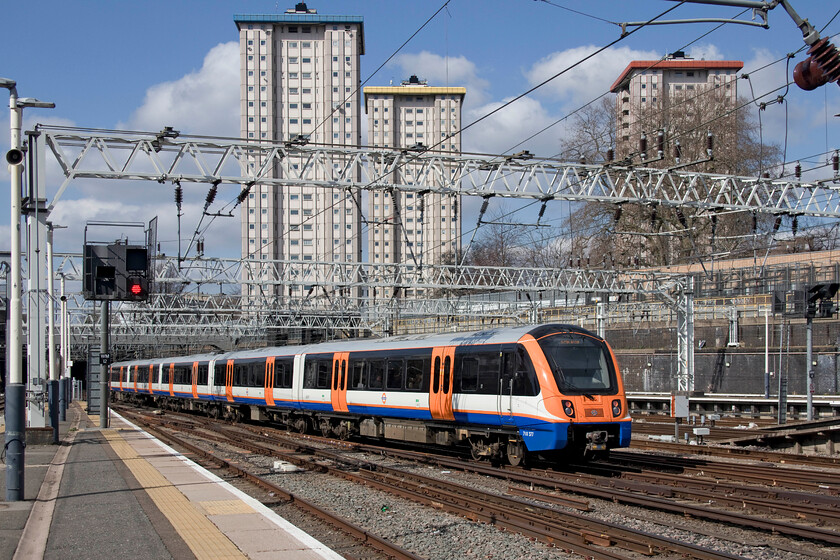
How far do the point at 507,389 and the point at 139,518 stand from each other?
748cm

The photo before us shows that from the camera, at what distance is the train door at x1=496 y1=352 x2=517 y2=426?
1573 cm

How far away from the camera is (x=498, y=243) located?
69875 mm

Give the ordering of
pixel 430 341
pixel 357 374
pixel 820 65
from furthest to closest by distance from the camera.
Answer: pixel 357 374, pixel 430 341, pixel 820 65

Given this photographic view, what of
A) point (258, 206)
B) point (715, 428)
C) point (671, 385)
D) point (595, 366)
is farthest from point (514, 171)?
point (258, 206)

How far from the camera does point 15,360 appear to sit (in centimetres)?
1209

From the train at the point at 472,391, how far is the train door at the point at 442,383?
1.0 inches

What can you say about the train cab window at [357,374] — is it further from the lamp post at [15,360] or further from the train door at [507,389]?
the lamp post at [15,360]

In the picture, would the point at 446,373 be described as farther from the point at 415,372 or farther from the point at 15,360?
the point at 15,360

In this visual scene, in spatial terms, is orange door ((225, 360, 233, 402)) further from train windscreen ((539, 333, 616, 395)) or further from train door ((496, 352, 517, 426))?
train windscreen ((539, 333, 616, 395))

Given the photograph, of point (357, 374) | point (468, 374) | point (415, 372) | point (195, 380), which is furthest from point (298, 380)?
point (195, 380)

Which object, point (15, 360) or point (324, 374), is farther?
point (324, 374)

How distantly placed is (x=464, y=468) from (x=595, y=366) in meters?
3.14

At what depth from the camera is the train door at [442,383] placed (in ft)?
57.9

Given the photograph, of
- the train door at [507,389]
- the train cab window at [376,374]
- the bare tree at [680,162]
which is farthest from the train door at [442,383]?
the bare tree at [680,162]
